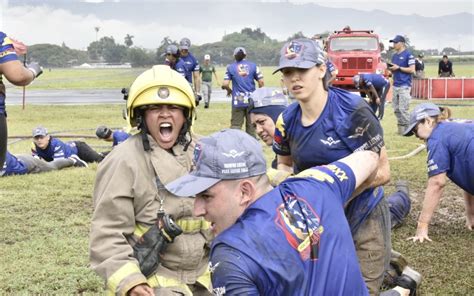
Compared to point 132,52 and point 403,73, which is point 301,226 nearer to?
point 403,73

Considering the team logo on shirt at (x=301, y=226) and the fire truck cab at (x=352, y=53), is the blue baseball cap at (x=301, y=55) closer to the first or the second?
the team logo on shirt at (x=301, y=226)

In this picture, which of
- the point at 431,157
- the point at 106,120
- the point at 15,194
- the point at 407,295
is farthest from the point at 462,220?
the point at 106,120

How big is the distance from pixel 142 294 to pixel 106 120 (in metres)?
17.2

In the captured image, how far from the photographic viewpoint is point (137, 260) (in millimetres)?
3201

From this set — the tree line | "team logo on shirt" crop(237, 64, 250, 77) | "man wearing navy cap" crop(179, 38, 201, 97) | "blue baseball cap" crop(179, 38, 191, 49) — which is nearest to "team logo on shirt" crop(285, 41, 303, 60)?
"team logo on shirt" crop(237, 64, 250, 77)

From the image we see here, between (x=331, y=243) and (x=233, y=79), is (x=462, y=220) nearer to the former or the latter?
(x=331, y=243)

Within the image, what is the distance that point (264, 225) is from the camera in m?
2.20

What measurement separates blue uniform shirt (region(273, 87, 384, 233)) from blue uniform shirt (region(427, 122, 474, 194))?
274cm

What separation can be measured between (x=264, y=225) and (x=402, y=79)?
13419mm

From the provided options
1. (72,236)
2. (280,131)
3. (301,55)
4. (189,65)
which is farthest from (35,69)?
(189,65)

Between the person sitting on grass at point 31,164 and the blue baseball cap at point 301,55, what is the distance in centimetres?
779

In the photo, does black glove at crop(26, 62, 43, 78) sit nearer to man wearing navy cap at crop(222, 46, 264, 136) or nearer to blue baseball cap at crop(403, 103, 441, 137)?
blue baseball cap at crop(403, 103, 441, 137)

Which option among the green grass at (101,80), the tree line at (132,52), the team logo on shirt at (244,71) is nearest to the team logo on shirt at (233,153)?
the team logo on shirt at (244,71)

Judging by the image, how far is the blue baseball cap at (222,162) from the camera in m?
2.34
